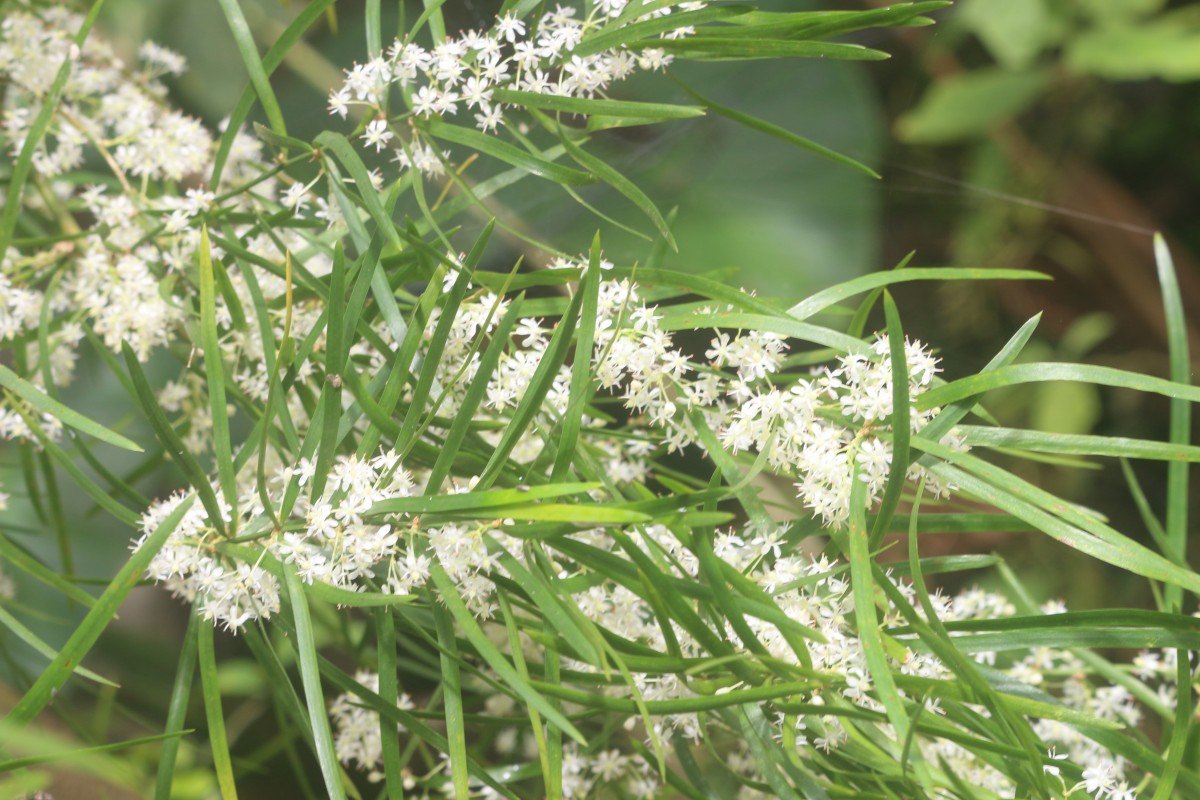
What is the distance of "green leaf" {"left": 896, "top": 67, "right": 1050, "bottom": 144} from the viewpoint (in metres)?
0.84

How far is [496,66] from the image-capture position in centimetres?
24

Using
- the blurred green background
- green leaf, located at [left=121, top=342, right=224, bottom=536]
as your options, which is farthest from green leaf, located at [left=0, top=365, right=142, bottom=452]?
the blurred green background

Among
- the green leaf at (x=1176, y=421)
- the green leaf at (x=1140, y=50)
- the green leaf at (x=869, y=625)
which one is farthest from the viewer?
the green leaf at (x=1140, y=50)

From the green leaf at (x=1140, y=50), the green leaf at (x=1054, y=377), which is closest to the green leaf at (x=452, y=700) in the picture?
the green leaf at (x=1054, y=377)

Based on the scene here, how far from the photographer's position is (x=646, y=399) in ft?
0.74

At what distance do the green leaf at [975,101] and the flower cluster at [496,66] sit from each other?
62 centimetres

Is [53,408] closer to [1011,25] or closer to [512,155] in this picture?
[512,155]

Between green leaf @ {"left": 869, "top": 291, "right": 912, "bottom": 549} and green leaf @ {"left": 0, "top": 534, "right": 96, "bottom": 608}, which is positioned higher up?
green leaf @ {"left": 869, "top": 291, "right": 912, "bottom": 549}

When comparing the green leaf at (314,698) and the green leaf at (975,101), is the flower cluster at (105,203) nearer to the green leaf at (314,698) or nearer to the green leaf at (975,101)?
the green leaf at (314,698)

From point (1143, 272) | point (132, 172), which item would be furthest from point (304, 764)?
point (1143, 272)

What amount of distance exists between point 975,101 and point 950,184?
56 cm

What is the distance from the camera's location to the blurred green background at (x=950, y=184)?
1.10ft

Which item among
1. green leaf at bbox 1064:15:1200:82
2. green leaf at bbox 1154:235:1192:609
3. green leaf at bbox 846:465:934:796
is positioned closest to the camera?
green leaf at bbox 846:465:934:796

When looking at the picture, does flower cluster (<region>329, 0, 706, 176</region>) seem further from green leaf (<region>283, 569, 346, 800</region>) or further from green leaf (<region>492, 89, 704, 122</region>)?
green leaf (<region>283, 569, 346, 800</region>)
